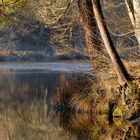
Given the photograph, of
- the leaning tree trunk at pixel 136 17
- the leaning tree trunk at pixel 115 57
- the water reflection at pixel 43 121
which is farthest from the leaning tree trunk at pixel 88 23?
the leaning tree trunk at pixel 136 17

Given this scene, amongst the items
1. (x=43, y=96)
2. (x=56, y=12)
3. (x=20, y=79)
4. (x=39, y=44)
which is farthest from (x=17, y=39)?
(x=56, y=12)

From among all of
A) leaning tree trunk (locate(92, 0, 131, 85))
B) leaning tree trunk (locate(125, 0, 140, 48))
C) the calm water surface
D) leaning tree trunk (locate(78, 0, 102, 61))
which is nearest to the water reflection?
the calm water surface

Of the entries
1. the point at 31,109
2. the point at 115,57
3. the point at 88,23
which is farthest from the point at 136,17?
the point at 31,109

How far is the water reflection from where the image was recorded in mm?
16453

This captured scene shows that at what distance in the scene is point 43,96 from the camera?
81.4 ft

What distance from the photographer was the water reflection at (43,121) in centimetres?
1645

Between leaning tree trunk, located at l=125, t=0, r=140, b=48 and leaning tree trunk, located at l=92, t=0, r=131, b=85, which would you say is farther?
leaning tree trunk, located at l=92, t=0, r=131, b=85

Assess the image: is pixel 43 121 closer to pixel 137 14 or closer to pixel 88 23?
pixel 88 23

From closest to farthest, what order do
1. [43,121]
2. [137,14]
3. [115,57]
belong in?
[137,14] → [115,57] → [43,121]

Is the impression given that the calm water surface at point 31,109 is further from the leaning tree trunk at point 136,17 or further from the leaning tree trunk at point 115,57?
the leaning tree trunk at point 136,17

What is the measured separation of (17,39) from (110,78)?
1489 inches

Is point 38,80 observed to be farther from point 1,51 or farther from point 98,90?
point 1,51

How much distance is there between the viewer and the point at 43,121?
→ 19.0m

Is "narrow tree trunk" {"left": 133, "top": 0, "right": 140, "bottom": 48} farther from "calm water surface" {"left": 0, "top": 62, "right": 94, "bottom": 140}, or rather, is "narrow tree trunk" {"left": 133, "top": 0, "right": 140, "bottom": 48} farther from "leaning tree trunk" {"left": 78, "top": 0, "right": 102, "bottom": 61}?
"calm water surface" {"left": 0, "top": 62, "right": 94, "bottom": 140}
